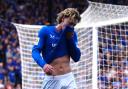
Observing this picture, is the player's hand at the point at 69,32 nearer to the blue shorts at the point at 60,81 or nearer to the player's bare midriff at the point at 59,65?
the player's bare midriff at the point at 59,65

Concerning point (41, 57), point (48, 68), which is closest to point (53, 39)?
point (41, 57)

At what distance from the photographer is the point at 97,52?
8.68 metres

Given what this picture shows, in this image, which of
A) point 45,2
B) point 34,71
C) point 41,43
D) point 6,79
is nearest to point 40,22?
point 45,2

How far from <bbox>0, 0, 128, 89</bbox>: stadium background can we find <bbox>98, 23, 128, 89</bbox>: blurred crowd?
3646 mm

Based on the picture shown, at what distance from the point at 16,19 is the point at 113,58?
9932 mm

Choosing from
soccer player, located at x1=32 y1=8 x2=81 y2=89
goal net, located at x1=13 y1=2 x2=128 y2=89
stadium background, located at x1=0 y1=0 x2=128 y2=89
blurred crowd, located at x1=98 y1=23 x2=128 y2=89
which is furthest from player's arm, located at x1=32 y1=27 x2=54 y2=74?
stadium background, located at x1=0 y1=0 x2=128 y2=89

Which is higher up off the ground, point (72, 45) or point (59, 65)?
point (72, 45)

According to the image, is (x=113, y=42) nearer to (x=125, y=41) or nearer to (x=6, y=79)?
(x=125, y=41)

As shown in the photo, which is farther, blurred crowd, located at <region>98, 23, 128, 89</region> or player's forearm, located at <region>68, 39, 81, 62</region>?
blurred crowd, located at <region>98, 23, 128, 89</region>

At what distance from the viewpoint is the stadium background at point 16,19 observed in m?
13.6

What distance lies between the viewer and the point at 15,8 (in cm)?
1922

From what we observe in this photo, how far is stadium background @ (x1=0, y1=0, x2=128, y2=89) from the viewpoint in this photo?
13.6 m

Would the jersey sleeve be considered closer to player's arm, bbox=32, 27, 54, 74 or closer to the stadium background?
player's arm, bbox=32, 27, 54, 74

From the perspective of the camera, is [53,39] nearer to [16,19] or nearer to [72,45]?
[72,45]
